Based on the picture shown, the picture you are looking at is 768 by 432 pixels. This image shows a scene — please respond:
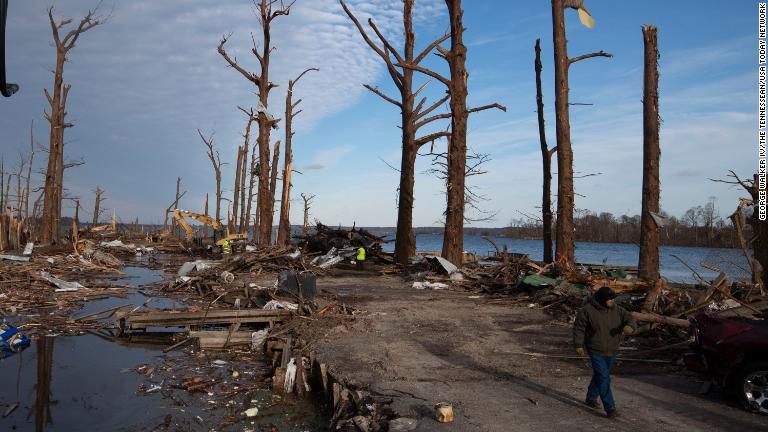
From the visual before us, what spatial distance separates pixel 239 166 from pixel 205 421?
41.0 meters

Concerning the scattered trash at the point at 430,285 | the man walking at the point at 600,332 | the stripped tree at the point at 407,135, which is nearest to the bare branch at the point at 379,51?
the stripped tree at the point at 407,135

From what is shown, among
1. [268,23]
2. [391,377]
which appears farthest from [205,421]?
[268,23]

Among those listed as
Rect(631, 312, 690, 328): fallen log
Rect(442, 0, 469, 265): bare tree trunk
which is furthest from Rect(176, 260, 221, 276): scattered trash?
Rect(631, 312, 690, 328): fallen log

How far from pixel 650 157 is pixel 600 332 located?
Result: 1174 cm

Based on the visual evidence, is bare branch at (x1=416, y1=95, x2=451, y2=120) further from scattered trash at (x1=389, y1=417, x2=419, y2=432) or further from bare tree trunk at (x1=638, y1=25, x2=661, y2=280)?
scattered trash at (x1=389, y1=417, x2=419, y2=432)

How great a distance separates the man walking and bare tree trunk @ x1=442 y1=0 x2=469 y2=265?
11752 mm

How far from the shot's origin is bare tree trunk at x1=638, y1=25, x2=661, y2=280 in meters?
15.5

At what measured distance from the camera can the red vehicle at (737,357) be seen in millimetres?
5672

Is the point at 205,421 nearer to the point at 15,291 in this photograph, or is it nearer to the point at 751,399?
the point at 751,399

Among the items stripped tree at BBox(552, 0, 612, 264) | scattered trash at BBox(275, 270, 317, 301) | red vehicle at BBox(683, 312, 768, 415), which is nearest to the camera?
red vehicle at BBox(683, 312, 768, 415)

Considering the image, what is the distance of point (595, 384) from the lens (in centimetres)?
568

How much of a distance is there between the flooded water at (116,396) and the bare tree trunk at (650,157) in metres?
11.8

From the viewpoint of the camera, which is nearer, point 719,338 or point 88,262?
point 719,338

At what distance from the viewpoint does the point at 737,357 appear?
5.86m
